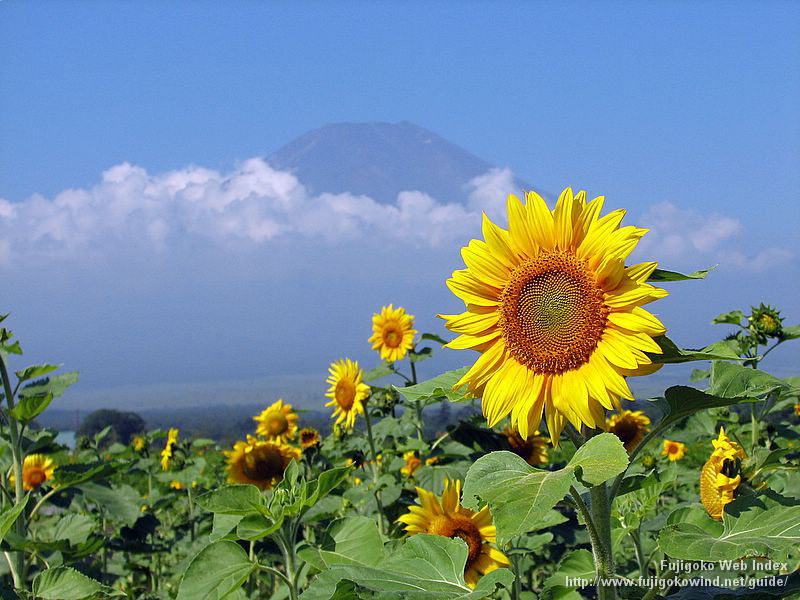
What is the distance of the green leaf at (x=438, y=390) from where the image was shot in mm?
2014

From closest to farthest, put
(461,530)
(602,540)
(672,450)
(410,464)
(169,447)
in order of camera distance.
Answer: (602,540), (461,530), (410,464), (672,450), (169,447)

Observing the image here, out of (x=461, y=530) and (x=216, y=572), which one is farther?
(x=461, y=530)

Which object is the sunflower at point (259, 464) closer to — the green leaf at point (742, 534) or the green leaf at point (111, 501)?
the green leaf at point (111, 501)

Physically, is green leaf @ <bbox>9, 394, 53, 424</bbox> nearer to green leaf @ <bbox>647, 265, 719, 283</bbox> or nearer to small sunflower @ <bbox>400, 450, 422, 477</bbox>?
small sunflower @ <bbox>400, 450, 422, 477</bbox>

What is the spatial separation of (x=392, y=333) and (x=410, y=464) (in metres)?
1.16

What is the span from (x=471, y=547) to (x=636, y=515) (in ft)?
2.17

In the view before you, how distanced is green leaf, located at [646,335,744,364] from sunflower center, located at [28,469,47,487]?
5466 millimetres

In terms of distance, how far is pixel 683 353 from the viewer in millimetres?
1831

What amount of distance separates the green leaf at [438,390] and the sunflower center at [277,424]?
12.6 feet

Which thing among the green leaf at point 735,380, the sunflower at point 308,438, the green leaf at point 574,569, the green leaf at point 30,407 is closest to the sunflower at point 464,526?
the green leaf at point 574,569

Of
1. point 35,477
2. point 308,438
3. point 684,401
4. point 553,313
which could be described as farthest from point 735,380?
point 35,477

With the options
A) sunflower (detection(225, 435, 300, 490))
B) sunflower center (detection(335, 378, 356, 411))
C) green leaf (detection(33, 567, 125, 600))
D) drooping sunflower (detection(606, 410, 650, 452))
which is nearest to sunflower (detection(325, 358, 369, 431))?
sunflower center (detection(335, 378, 356, 411))

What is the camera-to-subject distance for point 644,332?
1886mm

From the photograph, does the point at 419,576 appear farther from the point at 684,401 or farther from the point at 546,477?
the point at 684,401
